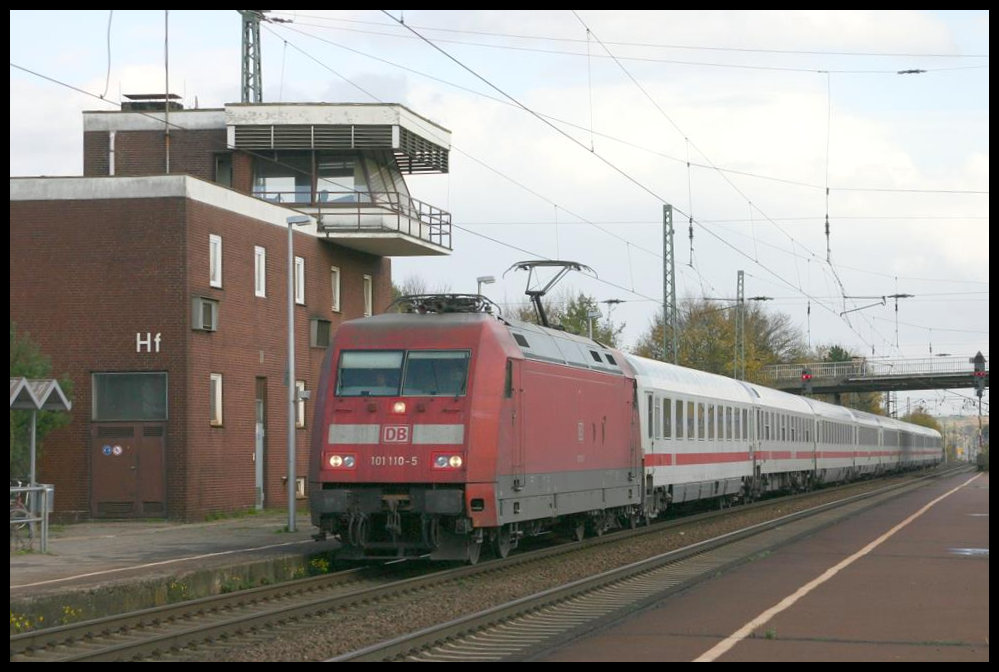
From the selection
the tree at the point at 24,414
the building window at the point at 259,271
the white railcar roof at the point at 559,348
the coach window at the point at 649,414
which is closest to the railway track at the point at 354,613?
the white railcar roof at the point at 559,348

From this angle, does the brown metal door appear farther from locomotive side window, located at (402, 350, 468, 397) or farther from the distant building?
locomotive side window, located at (402, 350, 468, 397)

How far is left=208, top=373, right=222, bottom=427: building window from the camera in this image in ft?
103

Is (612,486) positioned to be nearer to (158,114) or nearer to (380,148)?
(380,148)

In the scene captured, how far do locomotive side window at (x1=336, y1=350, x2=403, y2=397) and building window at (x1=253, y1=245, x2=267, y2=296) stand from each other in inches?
604

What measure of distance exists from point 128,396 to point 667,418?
454 inches

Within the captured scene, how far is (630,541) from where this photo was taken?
78.9 ft

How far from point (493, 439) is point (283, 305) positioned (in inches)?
698

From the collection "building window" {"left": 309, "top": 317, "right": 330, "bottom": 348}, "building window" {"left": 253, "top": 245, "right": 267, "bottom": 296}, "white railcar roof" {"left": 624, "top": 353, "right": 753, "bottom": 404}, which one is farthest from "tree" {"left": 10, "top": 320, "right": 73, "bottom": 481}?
"white railcar roof" {"left": 624, "top": 353, "right": 753, "bottom": 404}

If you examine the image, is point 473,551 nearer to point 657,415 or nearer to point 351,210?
point 657,415

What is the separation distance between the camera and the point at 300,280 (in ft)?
118

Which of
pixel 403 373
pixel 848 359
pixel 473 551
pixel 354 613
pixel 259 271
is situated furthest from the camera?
pixel 848 359

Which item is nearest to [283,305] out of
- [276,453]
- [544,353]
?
[276,453]

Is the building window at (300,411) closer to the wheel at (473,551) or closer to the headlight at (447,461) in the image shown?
the wheel at (473,551)

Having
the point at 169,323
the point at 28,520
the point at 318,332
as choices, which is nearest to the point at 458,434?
the point at 28,520
